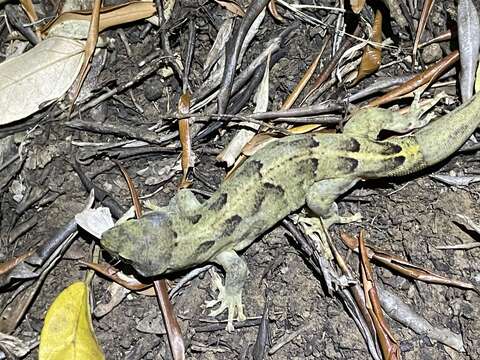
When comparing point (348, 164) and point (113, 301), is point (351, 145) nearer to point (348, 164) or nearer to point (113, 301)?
point (348, 164)

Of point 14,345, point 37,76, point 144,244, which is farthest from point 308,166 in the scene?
point 14,345

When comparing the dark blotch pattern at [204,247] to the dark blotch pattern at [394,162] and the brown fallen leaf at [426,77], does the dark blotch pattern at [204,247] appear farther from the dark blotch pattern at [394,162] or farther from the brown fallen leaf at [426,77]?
the brown fallen leaf at [426,77]

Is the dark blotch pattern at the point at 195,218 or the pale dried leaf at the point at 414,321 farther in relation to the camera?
the dark blotch pattern at the point at 195,218

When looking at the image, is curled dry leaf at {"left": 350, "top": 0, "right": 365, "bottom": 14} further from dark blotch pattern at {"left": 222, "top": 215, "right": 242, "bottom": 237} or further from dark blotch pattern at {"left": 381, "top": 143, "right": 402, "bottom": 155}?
dark blotch pattern at {"left": 222, "top": 215, "right": 242, "bottom": 237}

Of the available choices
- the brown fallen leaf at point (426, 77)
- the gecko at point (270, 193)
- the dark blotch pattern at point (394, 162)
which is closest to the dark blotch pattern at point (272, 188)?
the gecko at point (270, 193)

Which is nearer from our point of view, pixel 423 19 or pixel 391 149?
pixel 391 149

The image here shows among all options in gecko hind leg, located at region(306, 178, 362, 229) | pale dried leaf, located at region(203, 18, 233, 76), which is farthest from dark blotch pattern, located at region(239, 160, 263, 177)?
pale dried leaf, located at region(203, 18, 233, 76)
